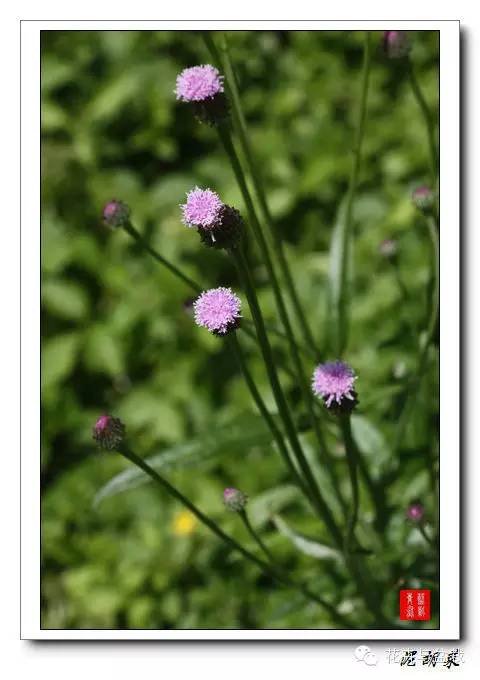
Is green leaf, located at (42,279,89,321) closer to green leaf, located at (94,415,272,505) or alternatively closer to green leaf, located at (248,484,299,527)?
green leaf, located at (248,484,299,527)

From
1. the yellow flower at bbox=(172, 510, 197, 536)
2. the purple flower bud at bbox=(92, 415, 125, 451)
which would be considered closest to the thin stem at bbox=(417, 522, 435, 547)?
the purple flower bud at bbox=(92, 415, 125, 451)

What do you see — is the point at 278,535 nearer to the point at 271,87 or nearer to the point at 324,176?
the point at 324,176

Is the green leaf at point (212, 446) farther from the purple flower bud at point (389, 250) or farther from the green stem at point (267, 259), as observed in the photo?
the purple flower bud at point (389, 250)

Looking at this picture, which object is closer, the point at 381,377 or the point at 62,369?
the point at 381,377
